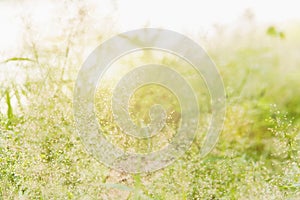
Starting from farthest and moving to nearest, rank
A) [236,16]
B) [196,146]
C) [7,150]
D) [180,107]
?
[236,16] → [180,107] → [196,146] → [7,150]

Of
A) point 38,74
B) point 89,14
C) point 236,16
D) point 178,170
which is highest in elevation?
point 236,16

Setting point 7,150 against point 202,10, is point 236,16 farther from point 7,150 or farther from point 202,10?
point 7,150

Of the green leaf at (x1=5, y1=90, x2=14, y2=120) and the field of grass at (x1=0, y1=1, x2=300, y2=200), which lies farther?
the green leaf at (x1=5, y1=90, x2=14, y2=120)

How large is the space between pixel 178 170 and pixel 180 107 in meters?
0.86

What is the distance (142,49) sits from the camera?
11.4 feet

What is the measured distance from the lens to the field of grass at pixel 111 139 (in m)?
2.31

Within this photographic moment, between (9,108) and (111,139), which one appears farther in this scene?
(9,108)

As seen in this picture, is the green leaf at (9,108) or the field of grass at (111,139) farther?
the green leaf at (9,108)

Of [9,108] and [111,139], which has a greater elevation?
[9,108]

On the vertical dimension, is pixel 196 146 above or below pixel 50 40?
below

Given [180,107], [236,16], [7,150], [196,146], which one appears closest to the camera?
[7,150]

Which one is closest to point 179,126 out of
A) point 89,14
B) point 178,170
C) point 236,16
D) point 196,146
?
point 196,146

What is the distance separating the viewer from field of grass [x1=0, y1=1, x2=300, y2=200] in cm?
231

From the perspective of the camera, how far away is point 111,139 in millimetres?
2404
